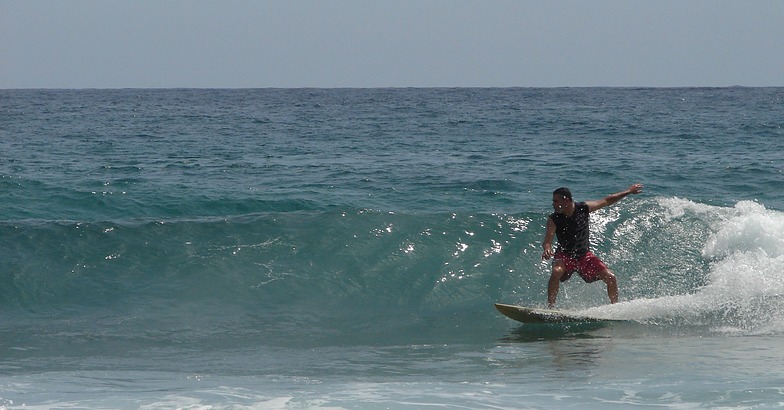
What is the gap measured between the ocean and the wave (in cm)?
4

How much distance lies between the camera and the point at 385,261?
12.4 meters

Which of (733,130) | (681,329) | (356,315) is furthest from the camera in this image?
(733,130)

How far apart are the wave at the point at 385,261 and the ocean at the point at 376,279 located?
35mm

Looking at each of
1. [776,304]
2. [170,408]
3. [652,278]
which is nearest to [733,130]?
[652,278]

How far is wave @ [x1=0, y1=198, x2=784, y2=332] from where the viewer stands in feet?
36.3

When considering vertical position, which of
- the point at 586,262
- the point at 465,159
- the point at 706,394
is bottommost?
the point at 706,394

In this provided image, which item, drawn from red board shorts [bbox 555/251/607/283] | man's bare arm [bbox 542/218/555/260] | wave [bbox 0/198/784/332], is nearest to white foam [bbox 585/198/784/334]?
wave [bbox 0/198/784/332]

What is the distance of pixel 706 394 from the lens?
6.32m

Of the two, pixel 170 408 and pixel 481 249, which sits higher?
pixel 481 249

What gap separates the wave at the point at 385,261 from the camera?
11.1 metres

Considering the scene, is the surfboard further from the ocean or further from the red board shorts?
the red board shorts

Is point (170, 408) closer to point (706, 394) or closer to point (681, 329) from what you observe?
point (706, 394)

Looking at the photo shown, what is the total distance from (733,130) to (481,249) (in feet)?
62.8

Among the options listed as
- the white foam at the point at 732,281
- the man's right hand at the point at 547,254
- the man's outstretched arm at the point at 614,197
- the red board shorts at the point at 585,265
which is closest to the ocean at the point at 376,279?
the white foam at the point at 732,281
